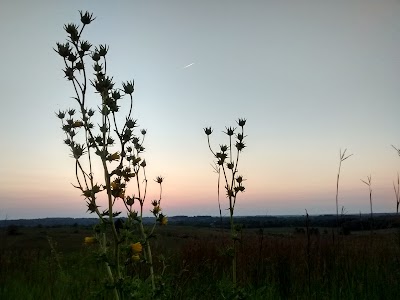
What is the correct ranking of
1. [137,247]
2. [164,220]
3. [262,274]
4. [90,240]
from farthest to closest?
1. [262,274]
2. [164,220]
3. [90,240]
4. [137,247]

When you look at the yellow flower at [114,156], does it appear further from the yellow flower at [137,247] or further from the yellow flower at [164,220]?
the yellow flower at [164,220]

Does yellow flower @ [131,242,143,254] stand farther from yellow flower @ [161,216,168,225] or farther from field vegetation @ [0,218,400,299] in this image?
yellow flower @ [161,216,168,225]

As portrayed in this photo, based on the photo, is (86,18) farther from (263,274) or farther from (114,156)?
(263,274)

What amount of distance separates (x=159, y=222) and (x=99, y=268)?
4629 mm

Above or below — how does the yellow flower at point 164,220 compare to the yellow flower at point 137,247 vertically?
above

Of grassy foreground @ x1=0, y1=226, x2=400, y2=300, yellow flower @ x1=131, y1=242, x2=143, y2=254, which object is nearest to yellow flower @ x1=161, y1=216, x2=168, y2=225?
grassy foreground @ x1=0, y1=226, x2=400, y2=300

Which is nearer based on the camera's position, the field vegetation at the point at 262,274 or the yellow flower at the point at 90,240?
the yellow flower at the point at 90,240

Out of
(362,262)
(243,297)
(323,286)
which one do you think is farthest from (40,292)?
(362,262)

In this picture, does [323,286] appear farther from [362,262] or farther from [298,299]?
[362,262]

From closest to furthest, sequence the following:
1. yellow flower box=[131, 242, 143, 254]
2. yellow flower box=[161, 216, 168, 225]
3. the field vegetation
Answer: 1. yellow flower box=[131, 242, 143, 254]
2. yellow flower box=[161, 216, 168, 225]
3. the field vegetation

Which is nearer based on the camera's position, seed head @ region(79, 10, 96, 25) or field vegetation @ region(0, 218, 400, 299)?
seed head @ region(79, 10, 96, 25)

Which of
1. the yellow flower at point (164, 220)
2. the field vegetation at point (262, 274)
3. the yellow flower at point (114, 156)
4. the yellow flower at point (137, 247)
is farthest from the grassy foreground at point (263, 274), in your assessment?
the yellow flower at point (114, 156)

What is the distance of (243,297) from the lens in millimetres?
3285

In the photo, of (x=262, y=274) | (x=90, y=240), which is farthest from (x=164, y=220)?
(x=262, y=274)
